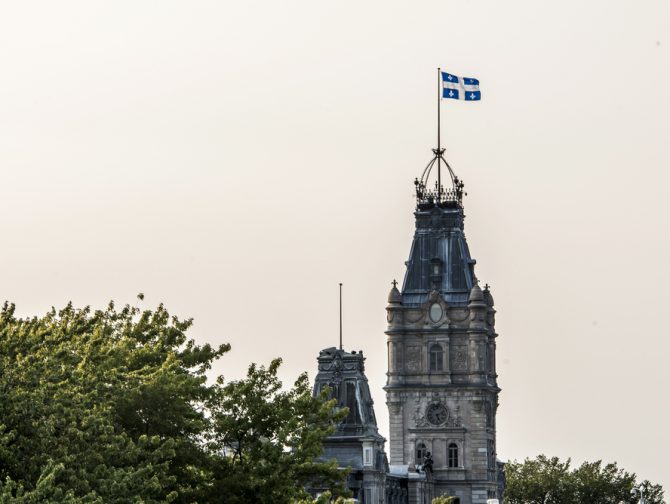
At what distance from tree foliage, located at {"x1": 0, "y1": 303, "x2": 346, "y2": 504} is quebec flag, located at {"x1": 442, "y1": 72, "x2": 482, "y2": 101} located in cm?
11449

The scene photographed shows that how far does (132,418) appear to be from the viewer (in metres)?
74.2

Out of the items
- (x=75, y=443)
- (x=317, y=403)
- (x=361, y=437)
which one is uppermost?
(x=361, y=437)

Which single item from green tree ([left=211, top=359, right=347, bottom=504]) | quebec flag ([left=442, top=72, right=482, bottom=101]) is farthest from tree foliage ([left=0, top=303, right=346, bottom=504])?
quebec flag ([left=442, top=72, right=482, bottom=101])

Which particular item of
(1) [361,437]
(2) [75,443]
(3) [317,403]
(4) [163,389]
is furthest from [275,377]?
(1) [361,437]

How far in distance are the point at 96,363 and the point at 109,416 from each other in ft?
13.7

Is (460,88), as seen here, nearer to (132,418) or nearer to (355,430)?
(355,430)

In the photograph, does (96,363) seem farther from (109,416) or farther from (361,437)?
(361,437)

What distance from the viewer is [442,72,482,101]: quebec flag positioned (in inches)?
7746

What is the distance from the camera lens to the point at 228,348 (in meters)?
82.4

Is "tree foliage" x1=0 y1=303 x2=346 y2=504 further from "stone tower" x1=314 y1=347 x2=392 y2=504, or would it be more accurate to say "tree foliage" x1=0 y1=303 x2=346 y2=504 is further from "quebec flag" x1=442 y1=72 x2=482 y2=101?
"quebec flag" x1=442 y1=72 x2=482 y2=101

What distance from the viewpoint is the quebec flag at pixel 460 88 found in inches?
7746

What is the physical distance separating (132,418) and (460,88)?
4967 inches

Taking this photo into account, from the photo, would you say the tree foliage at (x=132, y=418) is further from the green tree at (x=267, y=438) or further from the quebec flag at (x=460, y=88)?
the quebec flag at (x=460, y=88)

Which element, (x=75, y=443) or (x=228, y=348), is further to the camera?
(x=228, y=348)
